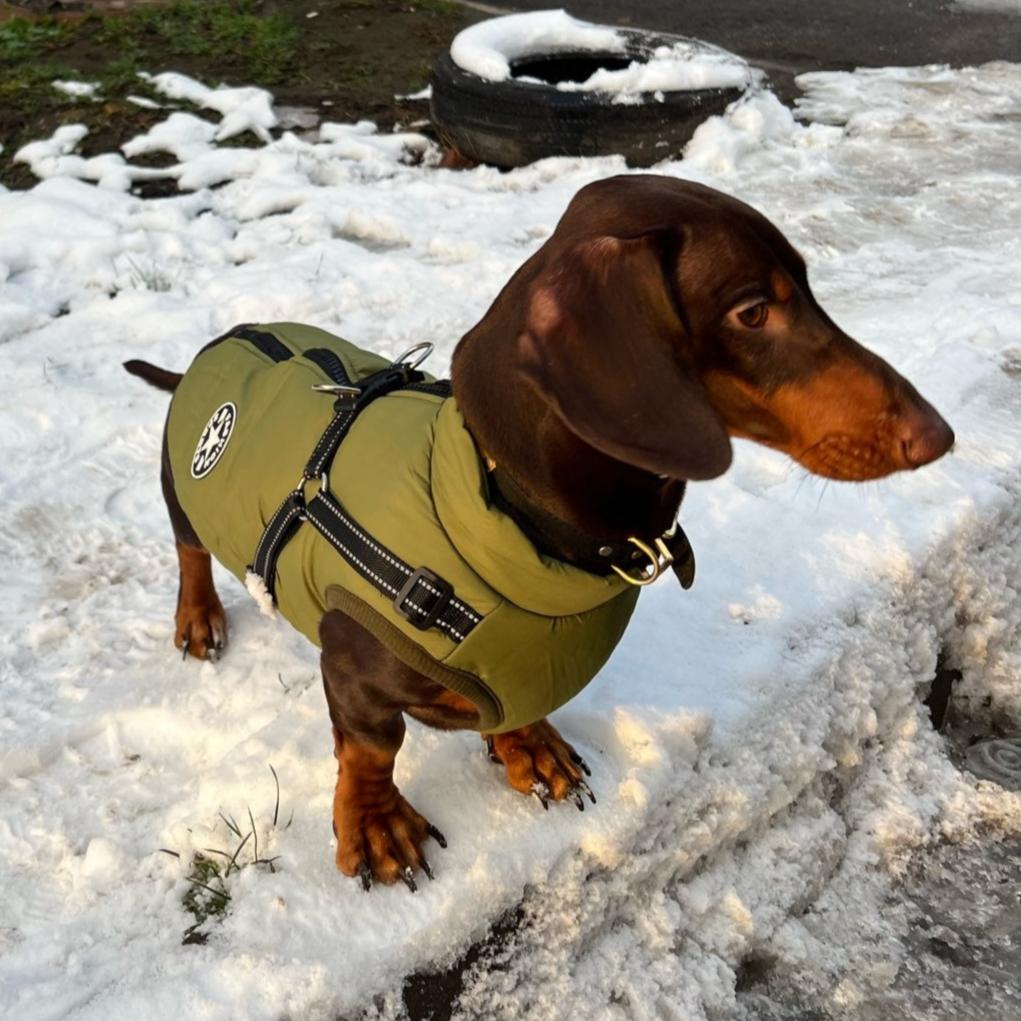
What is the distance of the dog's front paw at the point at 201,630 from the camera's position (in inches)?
110

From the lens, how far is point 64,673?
2750 mm

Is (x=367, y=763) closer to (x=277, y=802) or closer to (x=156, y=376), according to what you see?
(x=277, y=802)

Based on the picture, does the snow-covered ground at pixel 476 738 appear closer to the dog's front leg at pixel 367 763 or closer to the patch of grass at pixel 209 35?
the dog's front leg at pixel 367 763

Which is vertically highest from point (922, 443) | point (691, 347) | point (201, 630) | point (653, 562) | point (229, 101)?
point (691, 347)

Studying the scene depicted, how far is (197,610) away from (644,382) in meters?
1.73

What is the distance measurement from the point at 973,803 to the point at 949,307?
2527 millimetres

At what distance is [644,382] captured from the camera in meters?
1.51

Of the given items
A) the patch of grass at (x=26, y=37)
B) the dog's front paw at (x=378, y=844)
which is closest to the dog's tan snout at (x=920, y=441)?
the dog's front paw at (x=378, y=844)

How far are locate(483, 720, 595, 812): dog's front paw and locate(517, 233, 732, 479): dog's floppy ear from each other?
3.30 ft

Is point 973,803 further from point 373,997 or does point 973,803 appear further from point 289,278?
point 289,278

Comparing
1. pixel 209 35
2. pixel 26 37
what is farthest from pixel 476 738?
pixel 26 37

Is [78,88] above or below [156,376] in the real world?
below

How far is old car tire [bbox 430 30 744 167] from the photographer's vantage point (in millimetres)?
5844

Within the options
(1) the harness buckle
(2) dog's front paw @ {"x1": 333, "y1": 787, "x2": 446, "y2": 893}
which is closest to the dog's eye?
(1) the harness buckle
